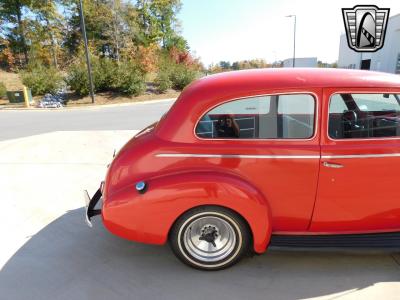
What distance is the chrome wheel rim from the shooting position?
2.70 m

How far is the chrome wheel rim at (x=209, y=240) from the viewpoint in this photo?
270 cm

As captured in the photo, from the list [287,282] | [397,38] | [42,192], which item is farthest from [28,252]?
[397,38]

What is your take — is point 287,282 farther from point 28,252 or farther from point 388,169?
point 28,252

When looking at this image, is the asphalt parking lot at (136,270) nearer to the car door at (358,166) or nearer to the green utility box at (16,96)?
the car door at (358,166)

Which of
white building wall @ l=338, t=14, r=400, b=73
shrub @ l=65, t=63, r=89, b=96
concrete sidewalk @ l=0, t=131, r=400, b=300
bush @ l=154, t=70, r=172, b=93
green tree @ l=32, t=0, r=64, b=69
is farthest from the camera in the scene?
green tree @ l=32, t=0, r=64, b=69

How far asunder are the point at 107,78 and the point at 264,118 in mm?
20795

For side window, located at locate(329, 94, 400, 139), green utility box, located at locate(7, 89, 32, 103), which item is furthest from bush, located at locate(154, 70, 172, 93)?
side window, located at locate(329, 94, 400, 139)

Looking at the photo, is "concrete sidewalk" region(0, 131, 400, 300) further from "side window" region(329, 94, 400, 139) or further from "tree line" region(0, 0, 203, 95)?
"tree line" region(0, 0, 203, 95)

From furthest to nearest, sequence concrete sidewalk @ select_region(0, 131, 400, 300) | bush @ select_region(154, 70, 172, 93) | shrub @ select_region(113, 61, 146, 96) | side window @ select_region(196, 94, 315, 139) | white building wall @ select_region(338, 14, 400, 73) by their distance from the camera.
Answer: white building wall @ select_region(338, 14, 400, 73)
bush @ select_region(154, 70, 172, 93)
shrub @ select_region(113, 61, 146, 96)
side window @ select_region(196, 94, 315, 139)
concrete sidewalk @ select_region(0, 131, 400, 300)

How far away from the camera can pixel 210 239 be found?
2.73 m

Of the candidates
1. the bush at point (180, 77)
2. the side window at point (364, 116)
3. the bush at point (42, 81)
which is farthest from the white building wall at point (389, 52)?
the side window at point (364, 116)

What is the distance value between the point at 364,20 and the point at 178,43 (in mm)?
43634

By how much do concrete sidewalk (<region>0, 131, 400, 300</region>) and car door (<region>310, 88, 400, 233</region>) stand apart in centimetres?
38

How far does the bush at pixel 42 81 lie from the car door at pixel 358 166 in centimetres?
2249
